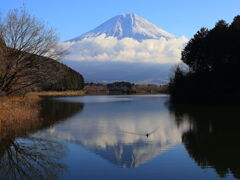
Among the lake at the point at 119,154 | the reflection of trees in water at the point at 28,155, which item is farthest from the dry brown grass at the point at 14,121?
the lake at the point at 119,154

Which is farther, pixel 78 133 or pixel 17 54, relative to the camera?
pixel 17 54

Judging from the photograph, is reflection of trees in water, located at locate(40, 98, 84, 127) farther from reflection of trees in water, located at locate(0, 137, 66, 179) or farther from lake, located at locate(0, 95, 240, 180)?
reflection of trees in water, located at locate(0, 137, 66, 179)

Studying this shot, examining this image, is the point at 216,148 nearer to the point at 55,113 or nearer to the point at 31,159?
the point at 31,159

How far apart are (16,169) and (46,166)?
96 cm

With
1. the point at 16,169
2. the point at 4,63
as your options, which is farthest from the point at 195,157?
the point at 4,63

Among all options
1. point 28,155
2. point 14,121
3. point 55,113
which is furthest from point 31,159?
point 55,113

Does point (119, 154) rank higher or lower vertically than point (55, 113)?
lower

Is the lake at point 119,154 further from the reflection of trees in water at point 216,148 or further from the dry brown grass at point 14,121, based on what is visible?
the dry brown grass at point 14,121

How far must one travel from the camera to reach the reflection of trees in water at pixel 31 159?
10484mm

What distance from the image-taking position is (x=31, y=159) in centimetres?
1270

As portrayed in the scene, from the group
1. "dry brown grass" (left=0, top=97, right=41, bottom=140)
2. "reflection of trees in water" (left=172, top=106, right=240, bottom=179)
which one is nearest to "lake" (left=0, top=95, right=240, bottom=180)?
"reflection of trees in water" (left=172, top=106, right=240, bottom=179)

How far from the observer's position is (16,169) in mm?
11102

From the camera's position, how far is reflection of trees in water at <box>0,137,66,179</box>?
10.5 m

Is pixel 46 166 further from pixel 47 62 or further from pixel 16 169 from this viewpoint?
pixel 47 62
